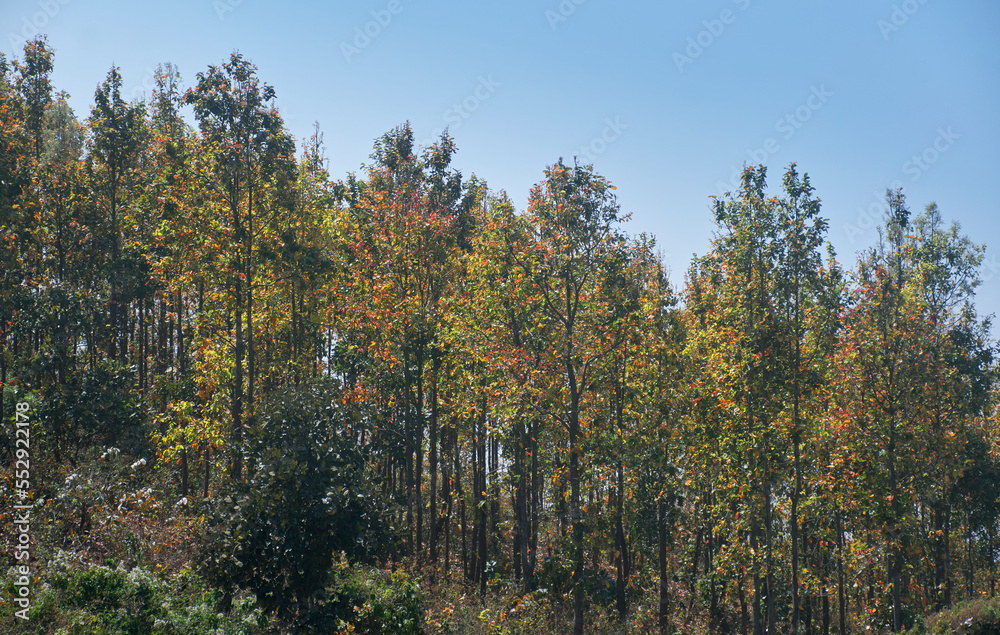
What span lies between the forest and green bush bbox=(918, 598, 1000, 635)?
128 millimetres

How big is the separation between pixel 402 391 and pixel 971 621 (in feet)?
78.3

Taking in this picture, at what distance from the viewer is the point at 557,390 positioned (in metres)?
20.8

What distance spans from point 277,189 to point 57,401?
11.7m

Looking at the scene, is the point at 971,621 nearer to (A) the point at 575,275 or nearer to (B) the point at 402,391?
(A) the point at 575,275

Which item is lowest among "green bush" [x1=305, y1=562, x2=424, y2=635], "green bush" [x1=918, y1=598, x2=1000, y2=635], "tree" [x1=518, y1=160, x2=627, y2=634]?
"green bush" [x1=918, y1=598, x2=1000, y2=635]

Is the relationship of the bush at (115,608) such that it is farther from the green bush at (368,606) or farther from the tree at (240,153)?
the tree at (240,153)

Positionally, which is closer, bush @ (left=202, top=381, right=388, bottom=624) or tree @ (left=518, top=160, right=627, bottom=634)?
bush @ (left=202, top=381, right=388, bottom=624)

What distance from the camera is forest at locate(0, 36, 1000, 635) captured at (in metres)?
14.2

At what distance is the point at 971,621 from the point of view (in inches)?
949

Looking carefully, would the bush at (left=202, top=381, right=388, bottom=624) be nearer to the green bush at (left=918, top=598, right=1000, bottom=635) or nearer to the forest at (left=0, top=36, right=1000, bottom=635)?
the forest at (left=0, top=36, right=1000, bottom=635)

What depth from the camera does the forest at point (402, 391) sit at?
1422cm

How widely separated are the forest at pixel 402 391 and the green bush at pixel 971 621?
0.13 m

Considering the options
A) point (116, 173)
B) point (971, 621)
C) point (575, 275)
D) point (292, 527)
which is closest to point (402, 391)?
point (575, 275)

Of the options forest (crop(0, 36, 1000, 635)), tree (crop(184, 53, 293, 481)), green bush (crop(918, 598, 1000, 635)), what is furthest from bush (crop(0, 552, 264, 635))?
green bush (crop(918, 598, 1000, 635))
